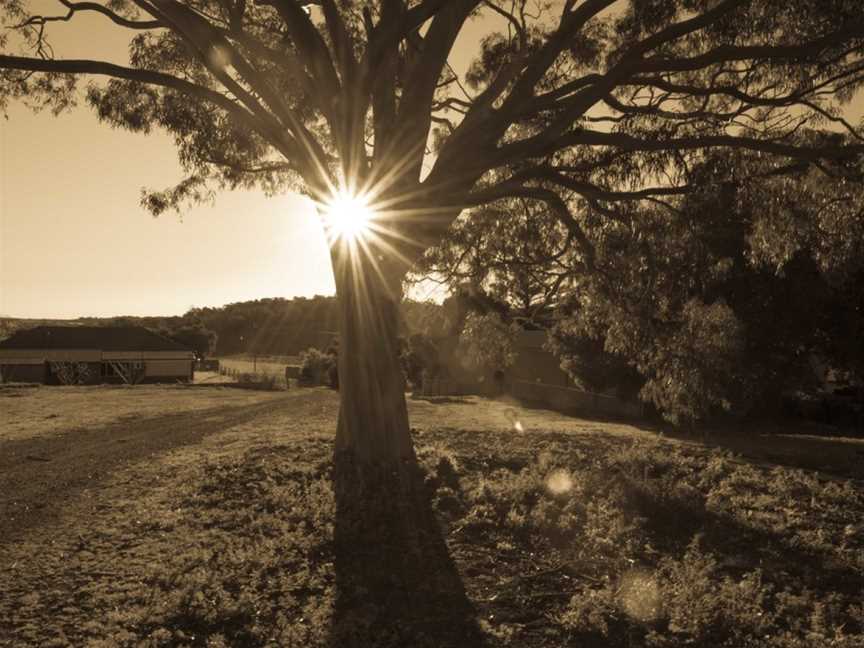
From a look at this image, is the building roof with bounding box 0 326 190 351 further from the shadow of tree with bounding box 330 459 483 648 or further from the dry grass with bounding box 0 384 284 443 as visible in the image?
the shadow of tree with bounding box 330 459 483 648

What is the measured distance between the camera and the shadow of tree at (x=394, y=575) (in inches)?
210

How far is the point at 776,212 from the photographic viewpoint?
11406 mm

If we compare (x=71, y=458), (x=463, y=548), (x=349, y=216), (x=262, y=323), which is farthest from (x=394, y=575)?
(x=262, y=323)

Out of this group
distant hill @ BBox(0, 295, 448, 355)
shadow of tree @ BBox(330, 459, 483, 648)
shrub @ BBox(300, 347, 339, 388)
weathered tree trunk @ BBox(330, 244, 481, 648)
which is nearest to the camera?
shadow of tree @ BBox(330, 459, 483, 648)

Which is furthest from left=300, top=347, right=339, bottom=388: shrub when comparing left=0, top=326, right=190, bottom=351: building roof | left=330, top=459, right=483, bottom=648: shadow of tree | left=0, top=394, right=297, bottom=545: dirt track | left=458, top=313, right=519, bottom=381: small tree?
left=330, top=459, right=483, bottom=648: shadow of tree

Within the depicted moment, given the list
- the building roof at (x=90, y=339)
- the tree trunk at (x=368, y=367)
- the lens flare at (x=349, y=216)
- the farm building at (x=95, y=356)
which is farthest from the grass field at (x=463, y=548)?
the building roof at (x=90, y=339)

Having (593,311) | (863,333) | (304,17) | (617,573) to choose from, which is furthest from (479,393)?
(617,573)

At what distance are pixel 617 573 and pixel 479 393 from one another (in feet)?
110

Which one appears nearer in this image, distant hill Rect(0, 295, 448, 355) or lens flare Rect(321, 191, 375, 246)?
lens flare Rect(321, 191, 375, 246)

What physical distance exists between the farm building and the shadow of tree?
47.2 meters

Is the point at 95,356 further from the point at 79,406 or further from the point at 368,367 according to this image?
the point at 368,367

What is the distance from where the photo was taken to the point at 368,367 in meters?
10.7

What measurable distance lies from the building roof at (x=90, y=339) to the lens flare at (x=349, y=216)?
1937 inches

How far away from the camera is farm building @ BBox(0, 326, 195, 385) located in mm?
52469
